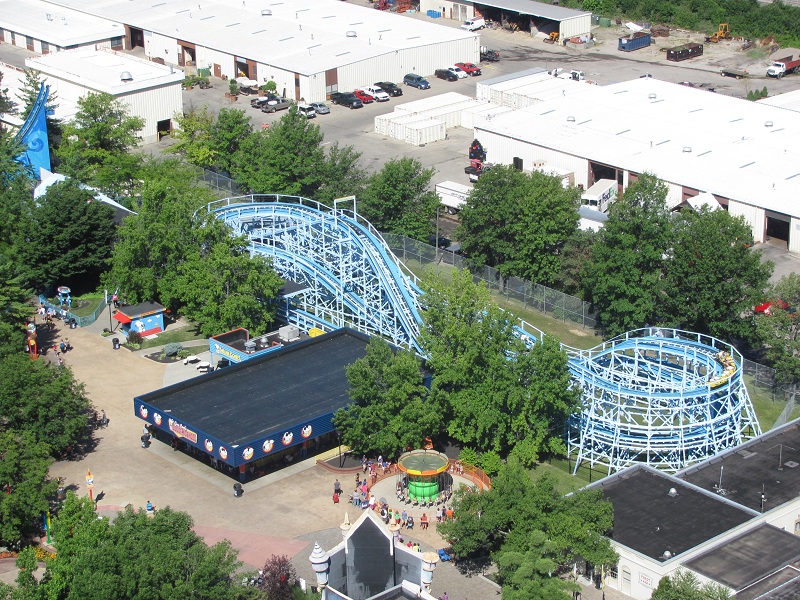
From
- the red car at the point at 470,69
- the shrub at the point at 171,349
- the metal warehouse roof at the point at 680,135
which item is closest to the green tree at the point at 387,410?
the shrub at the point at 171,349

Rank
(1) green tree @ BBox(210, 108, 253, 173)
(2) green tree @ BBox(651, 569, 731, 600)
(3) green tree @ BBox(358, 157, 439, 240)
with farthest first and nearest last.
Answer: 1. (1) green tree @ BBox(210, 108, 253, 173)
2. (3) green tree @ BBox(358, 157, 439, 240)
3. (2) green tree @ BBox(651, 569, 731, 600)

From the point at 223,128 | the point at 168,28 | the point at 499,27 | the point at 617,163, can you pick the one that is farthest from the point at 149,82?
the point at 499,27

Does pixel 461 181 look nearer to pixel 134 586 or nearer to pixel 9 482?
pixel 9 482

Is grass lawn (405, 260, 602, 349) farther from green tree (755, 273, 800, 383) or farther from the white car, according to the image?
the white car

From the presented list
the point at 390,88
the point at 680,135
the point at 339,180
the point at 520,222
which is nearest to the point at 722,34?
the point at 390,88

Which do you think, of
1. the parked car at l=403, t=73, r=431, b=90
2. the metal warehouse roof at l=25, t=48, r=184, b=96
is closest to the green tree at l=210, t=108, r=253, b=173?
the metal warehouse roof at l=25, t=48, r=184, b=96

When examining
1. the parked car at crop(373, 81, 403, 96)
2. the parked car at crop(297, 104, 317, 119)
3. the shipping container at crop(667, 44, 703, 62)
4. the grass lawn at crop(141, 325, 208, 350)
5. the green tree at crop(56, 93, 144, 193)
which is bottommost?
the grass lawn at crop(141, 325, 208, 350)

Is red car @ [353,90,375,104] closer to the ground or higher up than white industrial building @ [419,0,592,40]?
closer to the ground
